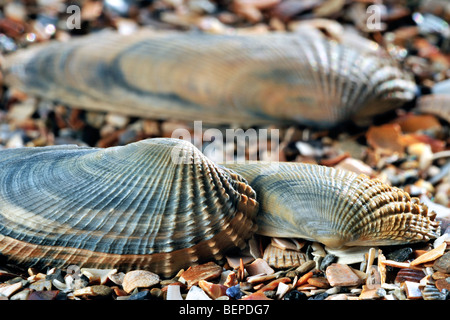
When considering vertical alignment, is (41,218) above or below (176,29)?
below

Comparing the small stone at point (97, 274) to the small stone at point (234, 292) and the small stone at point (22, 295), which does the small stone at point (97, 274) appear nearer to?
the small stone at point (22, 295)

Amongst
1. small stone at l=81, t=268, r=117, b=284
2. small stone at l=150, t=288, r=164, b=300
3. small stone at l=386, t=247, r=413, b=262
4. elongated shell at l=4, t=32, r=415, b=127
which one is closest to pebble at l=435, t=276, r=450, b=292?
small stone at l=386, t=247, r=413, b=262

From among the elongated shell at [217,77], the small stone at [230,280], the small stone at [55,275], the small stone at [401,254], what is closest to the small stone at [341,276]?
the small stone at [401,254]

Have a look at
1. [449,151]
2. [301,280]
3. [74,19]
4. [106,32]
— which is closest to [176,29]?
[106,32]

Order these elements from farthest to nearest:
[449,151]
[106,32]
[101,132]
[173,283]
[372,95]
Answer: [106,32], [101,132], [372,95], [449,151], [173,283]

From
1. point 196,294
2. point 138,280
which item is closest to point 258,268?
point 196,294

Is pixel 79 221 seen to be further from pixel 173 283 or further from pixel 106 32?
pixel 106 32

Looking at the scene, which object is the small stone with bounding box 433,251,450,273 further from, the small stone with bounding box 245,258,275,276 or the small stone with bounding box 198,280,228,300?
the small stone with bounding box 198,280,228,300

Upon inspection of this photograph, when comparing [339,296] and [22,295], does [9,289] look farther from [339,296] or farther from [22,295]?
[339,296]
